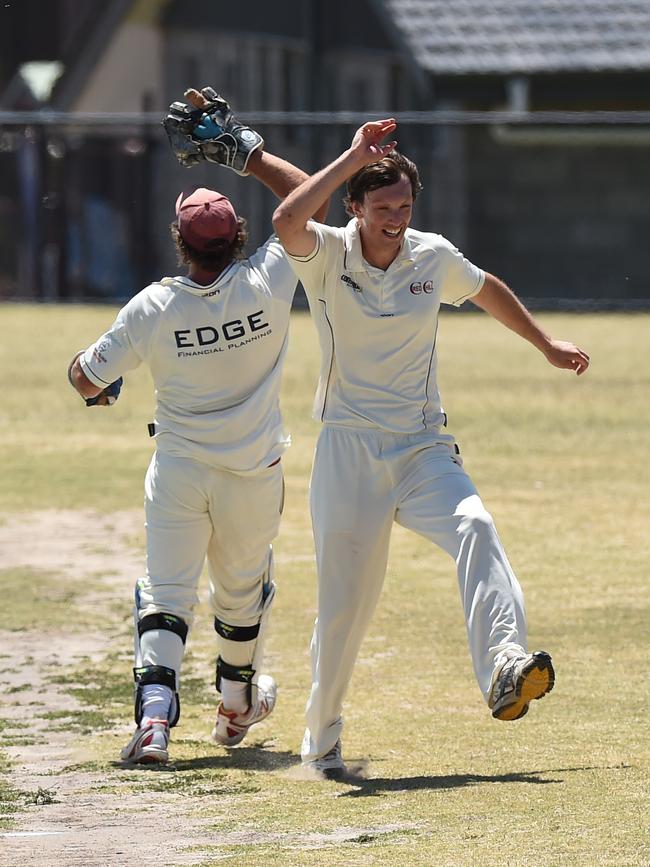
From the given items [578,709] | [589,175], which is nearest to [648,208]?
[589,175]

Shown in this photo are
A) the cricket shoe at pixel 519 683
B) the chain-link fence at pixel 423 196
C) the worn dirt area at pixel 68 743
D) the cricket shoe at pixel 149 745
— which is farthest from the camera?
the chain-link fence at pixel 423 196

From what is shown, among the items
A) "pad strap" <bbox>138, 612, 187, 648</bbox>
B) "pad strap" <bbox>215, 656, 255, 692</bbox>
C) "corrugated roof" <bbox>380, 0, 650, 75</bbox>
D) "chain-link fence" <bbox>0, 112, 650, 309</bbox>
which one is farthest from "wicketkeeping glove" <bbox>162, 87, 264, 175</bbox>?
"corrugated roof" <bbox>380, 0, 650, 75</bbox>

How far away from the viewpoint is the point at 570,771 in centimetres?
573

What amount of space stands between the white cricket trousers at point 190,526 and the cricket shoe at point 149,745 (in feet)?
0.81

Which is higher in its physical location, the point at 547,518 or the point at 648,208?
the point at 547,518

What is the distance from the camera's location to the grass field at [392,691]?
5.01m

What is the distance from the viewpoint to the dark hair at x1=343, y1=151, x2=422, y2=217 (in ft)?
18.9

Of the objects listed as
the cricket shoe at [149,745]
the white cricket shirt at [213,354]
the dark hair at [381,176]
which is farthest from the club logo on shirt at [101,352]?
the cricket shoe at [149,745]

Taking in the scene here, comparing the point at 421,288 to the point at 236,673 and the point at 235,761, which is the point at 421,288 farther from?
the point at 235,761

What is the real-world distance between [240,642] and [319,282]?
52.0 inches

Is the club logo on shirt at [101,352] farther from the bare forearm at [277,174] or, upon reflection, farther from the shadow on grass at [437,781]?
the shadow on grass at [437,781]

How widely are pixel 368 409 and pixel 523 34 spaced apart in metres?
19.0

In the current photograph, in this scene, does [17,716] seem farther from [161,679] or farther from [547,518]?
[547,518]

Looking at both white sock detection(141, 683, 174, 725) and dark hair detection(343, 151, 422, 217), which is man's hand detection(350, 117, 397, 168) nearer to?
dark hair detection(343, 151, 422, 217)
